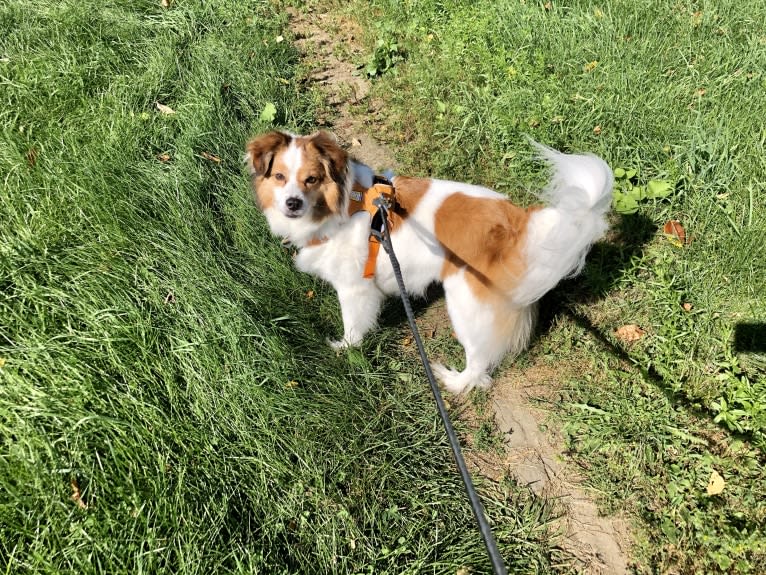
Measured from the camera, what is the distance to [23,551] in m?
2.01

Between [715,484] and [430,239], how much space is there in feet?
6.49

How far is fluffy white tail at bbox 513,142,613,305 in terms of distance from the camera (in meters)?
2.18

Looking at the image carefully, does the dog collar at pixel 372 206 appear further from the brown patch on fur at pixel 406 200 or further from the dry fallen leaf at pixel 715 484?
the dry fallen leaf at pixel 715 484

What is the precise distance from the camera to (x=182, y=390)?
271cm

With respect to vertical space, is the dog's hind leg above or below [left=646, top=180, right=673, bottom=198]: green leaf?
below

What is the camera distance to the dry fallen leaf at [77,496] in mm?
2139

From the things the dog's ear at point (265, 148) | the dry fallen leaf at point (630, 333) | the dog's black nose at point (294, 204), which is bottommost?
the dry fallen leaf at point (630, 333)

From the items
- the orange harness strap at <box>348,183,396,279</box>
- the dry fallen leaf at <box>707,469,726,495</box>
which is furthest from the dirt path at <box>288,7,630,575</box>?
the orange harness strap at <box>348,183,396,279</box>

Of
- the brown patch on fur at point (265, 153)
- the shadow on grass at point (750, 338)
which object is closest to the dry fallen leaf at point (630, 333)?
the shadow on grass at point (750, 338)

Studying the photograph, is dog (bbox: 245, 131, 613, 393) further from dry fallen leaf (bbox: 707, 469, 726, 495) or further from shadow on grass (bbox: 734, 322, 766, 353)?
dry fallen leaf (bbox: 707, 469, 726, 495)

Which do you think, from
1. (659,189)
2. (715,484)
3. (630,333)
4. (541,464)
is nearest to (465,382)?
(541,464)

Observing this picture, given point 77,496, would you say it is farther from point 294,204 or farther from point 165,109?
point 165,109

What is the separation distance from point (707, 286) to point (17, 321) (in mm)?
4210

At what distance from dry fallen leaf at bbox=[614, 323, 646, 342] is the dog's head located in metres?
2.04
